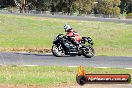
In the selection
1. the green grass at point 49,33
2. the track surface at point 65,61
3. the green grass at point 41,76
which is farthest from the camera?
the green grass at point 49,33

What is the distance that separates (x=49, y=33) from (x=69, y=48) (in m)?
22.5

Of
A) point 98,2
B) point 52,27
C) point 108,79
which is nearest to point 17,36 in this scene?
point 52,27

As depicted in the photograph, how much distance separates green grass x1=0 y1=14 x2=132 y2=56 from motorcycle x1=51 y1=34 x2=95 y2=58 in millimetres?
11509

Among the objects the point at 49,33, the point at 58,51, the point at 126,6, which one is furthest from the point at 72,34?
the point at 126,6

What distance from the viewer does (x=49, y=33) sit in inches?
1828

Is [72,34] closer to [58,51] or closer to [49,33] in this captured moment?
[58,51]

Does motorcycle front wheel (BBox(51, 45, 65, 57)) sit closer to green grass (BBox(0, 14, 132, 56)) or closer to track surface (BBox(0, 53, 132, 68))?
track surface (BBox(0, 53, 132, 68))

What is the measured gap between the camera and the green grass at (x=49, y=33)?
38.1m

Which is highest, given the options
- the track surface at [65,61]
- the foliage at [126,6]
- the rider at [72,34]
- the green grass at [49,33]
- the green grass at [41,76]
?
the rider at [72,34]

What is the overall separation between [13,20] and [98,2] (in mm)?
69837

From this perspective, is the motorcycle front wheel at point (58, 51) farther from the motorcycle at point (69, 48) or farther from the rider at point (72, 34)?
the rider at point (72, 34)

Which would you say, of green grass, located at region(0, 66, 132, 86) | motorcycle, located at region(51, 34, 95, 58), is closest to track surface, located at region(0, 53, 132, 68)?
motorcycle, located at region(51, 34, 95, 58)

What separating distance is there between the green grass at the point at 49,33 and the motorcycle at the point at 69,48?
11.5 meters

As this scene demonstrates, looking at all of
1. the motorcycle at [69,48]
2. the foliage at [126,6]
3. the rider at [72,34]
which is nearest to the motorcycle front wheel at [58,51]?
the motorcycle at [69,48]
